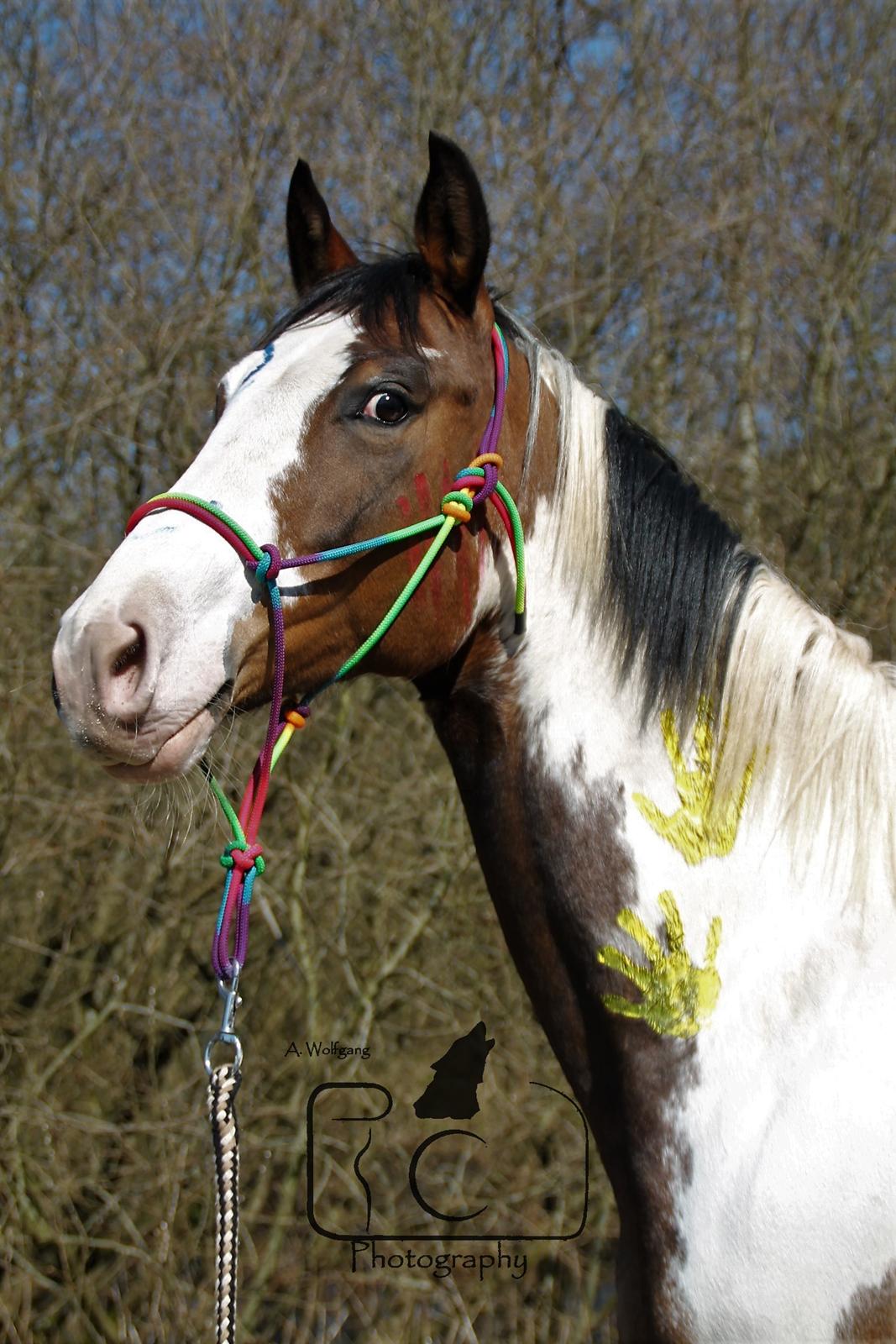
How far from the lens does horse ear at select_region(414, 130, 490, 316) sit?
193 cm

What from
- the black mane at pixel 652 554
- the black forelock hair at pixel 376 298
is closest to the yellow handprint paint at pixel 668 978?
the black mane at pixel 652 554

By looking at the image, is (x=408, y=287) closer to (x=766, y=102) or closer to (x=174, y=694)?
(x=174, y=694)

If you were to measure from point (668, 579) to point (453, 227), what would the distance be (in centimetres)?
71

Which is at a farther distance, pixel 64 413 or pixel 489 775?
pixel 64 413

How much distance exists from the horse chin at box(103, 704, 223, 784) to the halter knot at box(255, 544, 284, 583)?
0.21 metres

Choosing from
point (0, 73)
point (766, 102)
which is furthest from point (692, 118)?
point (0, 73)

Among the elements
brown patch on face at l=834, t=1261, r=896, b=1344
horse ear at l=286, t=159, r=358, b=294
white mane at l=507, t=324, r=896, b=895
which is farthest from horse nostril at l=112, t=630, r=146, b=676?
brown patch on face at l=834, t=1261, r=896, b=1344

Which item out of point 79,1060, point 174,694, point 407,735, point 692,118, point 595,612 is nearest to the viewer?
point 174,694

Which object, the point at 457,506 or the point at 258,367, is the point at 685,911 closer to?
the point at 457,506

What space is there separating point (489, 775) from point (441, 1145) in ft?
13.5

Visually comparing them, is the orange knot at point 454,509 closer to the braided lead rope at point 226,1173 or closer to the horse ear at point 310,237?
the horse ear at point 310,237

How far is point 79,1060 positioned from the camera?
16.7 feet

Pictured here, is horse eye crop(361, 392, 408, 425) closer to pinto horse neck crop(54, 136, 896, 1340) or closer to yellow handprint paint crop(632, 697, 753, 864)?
pinto horse neck crop(54, 136, 896, 1340)

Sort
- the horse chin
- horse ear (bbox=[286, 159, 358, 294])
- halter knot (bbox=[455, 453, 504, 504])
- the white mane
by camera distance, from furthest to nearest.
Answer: horse ear (bbox=[286, 159, 358, 294])
halter knot (bbox=[455, 453, 504, 504])
the white mane
the horse chin
